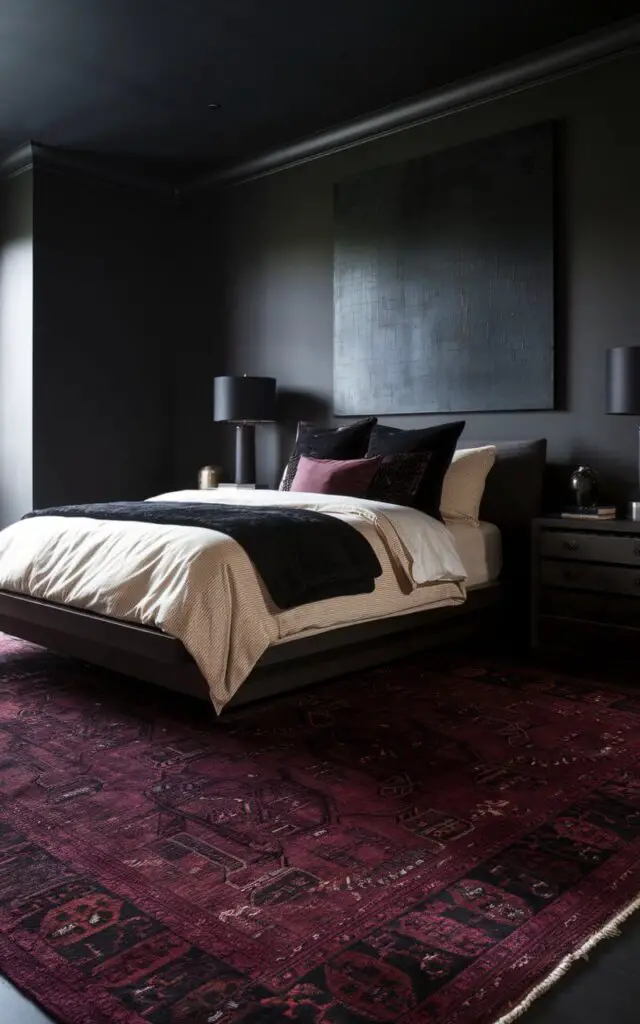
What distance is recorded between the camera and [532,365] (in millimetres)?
4547

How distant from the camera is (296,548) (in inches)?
125

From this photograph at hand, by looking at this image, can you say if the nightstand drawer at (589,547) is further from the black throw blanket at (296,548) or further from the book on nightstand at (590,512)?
the black throw blanket at (296,548)

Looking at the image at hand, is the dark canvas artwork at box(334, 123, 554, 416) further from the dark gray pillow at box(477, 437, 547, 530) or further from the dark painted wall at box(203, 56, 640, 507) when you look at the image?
the dark gray pillow at box(477, 437, 547, 530)

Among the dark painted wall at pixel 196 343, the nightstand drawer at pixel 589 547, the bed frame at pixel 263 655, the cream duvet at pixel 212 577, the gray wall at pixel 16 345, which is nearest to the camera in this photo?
the cream duvet at pixel 212 577

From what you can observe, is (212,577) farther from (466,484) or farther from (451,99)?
(451,99)

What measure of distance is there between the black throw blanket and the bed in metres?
0.08

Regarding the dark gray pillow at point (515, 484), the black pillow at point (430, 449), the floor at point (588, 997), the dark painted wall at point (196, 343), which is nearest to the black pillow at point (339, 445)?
the black pillow at point (430, 449)

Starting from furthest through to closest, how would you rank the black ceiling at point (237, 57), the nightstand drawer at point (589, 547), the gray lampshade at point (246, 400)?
the gray lampshade at point (246, 400), the black ceiling at point (237, 57), the nightstand drawer at point (589, 547)

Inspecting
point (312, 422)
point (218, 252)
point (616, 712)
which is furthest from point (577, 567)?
point (218, 252)

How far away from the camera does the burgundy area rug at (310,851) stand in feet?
5.16

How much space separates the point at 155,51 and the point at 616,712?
3905 millimetres

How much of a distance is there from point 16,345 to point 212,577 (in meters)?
3.80

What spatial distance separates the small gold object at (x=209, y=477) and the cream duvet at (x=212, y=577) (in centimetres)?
189

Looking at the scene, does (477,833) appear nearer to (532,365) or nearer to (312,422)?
(532,365)
